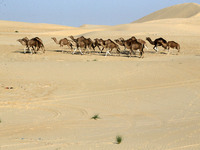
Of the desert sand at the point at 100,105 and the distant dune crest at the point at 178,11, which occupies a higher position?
the distant dune crest at the point at 178,11

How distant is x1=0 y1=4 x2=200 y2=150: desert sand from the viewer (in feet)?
24.0

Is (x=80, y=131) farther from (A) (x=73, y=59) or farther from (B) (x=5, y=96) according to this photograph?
(A) (x=73, y=59)

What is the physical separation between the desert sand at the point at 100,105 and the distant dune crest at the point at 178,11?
78096mm

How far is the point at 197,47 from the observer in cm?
2925

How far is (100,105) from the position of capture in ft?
37.0

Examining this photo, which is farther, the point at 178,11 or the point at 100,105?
the point at 178,11

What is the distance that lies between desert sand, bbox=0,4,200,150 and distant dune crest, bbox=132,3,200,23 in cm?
7810

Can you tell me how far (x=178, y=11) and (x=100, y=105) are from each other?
9270 cm

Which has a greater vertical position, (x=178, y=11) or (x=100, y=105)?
(x=178, y=11)

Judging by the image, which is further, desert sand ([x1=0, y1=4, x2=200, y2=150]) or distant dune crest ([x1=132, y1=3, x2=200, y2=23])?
distant dune crest ([x1=132, y1=3, x2=200, y2=23])

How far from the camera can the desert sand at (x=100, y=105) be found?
732 cm

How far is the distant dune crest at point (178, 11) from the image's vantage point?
94887mm

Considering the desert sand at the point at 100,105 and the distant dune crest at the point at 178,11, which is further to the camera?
the distant dune crest at the point at 178,11

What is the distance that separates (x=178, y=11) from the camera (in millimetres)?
100250
